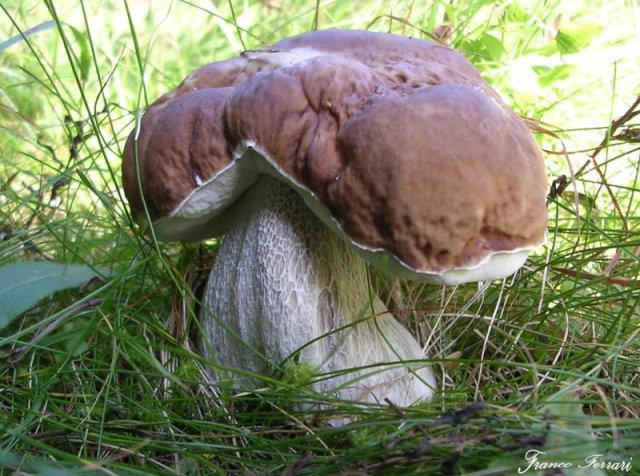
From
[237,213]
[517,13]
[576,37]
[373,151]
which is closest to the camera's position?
[373,151]

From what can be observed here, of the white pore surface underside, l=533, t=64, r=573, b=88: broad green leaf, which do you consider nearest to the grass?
l=533, t=64, r=573, b=88: broad green leaf

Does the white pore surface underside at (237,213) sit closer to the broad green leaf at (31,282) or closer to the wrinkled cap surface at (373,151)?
the wrinkled cap surface at (373,151)

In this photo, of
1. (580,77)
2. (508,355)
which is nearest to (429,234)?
(508,355)

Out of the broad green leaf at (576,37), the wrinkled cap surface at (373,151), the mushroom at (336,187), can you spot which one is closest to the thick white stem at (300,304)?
the mushroom at (336,187)

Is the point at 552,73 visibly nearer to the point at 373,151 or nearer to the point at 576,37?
the point at 576,37

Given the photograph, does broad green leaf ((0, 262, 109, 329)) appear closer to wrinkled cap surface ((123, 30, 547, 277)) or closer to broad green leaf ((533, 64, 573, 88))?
wrinkled cap surface ((123, 30, 547, 277))

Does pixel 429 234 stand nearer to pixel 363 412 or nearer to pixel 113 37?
pixel 363 412

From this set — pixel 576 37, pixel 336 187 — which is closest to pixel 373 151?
pixel 336 187
